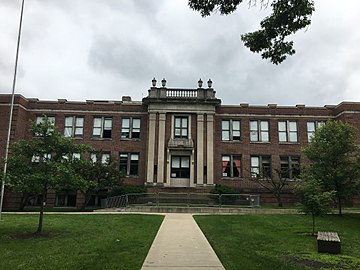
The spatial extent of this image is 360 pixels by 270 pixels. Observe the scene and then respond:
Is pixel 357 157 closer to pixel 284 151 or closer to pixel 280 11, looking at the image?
pixel 284 151

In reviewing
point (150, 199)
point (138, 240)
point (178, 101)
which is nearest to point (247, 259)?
point (138, 240)

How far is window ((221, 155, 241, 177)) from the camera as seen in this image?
35.3m

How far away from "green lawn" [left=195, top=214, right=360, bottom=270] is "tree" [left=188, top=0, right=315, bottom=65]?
518cm

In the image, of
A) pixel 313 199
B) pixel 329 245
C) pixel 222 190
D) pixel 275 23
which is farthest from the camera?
pixel 222 190

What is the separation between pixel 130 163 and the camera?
35562 millimetres

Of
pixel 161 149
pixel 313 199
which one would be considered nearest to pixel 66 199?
pixel 161 149

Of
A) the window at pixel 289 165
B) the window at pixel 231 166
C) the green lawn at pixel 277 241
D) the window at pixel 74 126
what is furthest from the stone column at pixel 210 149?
the green lawn at pixel 277 241

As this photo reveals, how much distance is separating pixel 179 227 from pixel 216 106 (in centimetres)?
2160

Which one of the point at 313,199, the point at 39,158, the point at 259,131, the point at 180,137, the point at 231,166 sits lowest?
the point at 313,199

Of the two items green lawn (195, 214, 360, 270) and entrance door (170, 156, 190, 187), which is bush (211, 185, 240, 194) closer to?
entrance door (170, 156, 190, 187)

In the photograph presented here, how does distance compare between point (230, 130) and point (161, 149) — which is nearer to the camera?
point (161, 149)

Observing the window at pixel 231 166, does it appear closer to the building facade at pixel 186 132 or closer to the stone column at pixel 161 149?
the building facade at pixel 186 132

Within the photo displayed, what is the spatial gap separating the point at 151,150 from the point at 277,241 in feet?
74.4

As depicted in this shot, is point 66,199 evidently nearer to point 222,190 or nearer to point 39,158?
point 222,190
